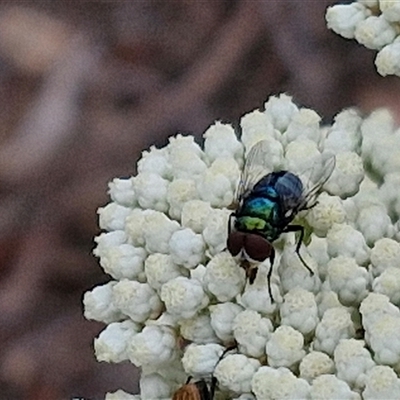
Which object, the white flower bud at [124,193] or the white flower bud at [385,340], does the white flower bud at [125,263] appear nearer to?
the white flower bud at [124,193]

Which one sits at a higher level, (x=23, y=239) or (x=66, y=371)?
(x=23, y=239)

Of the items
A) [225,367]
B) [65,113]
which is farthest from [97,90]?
[225,367]

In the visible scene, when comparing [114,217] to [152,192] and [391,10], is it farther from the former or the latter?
[391,10]

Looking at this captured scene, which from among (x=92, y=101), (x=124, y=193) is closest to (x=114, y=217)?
(x=124, y=193)

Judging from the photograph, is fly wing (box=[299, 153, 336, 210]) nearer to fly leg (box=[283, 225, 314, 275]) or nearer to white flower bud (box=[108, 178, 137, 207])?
Answer: fly leg (box=[283, 225, 314, 275])

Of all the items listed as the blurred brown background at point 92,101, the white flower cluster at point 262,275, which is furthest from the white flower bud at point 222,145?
the blurred brown background at point 92,101

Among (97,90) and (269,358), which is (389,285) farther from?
(97,90)
